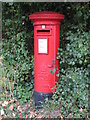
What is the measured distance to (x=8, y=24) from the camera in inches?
188

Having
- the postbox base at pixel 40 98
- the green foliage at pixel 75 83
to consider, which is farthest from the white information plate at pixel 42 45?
the postbox base at pixel 40 98

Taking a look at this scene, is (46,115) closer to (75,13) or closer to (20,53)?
(20,53)

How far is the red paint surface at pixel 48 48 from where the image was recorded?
11.0ft

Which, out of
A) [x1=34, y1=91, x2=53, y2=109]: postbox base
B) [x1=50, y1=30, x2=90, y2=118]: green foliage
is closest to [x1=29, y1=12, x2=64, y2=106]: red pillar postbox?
[x1=34, y1=91, x2=53, y2=109]: postbox base

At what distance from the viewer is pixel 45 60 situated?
349 cm

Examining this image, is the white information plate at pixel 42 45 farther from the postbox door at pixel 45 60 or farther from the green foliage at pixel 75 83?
the green foliage at pixel 75 83

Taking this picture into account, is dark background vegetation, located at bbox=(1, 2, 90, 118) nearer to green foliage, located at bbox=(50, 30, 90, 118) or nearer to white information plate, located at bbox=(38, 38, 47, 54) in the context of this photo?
green foliage, located at bbox=(50, 30, 90, 118)

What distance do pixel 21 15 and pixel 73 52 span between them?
1775 mm

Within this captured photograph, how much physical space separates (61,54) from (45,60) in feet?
1.18

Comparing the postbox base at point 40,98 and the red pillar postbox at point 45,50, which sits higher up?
the red pillar postbox at point 45,50

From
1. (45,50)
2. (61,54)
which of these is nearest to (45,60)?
(45,50)

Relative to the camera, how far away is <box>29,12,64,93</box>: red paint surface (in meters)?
3.34

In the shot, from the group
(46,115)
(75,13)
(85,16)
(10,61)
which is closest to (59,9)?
(75,13)

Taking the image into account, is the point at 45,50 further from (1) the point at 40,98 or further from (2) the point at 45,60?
(1) the point at 40,98
